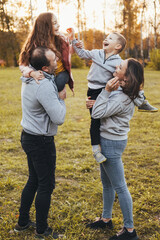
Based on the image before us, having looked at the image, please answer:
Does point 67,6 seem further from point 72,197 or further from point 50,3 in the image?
point 72,197

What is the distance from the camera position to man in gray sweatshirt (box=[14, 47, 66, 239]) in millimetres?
2305

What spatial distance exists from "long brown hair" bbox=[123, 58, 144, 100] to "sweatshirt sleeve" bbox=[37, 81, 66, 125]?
24.9 inches

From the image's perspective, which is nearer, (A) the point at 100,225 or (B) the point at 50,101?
(B) the point at 50,101

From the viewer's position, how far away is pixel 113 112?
2.40 m

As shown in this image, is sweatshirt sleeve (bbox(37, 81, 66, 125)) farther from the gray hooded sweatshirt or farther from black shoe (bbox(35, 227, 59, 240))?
black shoe (bbox(35, 227, 59, 240))

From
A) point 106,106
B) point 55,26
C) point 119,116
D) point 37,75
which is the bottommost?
point 119,116

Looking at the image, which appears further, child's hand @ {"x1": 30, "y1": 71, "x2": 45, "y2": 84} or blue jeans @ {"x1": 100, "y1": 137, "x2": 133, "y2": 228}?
blue jeans @ {"x1": 100, "y1": 137, "x2": 133, "y2": 228}

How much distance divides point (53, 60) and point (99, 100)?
0.55 metres

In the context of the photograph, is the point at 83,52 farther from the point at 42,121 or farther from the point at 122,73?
the point at 42,121

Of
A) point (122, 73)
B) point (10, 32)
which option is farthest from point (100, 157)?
point (10, 32)

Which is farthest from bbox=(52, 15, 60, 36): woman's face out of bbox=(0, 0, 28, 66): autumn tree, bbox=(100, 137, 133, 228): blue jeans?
bbox=(0, 0, 28, 66): autumn tree

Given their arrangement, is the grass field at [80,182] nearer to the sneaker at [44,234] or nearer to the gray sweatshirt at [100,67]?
the sneaker at [44,234]

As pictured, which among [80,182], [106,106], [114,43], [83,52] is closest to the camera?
[106,106]

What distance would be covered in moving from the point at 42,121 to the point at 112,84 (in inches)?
28.8
